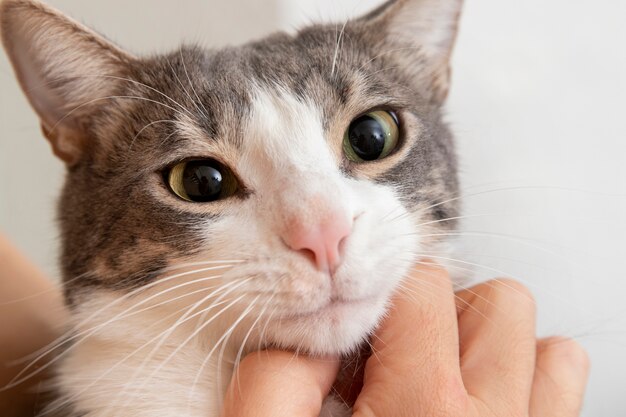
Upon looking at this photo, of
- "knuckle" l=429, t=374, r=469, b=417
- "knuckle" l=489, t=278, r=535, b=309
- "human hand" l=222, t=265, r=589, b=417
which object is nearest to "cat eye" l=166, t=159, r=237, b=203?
"human hand" l=222, t=265, r=589, b=417

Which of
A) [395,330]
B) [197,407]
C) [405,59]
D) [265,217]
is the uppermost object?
[405,59]

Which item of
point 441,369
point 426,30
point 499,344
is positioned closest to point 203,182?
point 441,369

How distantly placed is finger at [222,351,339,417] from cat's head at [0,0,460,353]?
50mm

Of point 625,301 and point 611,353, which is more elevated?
point 625,301

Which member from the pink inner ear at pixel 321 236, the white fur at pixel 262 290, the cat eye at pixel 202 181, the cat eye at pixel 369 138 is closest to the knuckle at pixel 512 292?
the white fur at pixel 262 290

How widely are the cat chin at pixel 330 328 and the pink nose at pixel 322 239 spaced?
0.38 ft

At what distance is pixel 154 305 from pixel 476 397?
27.8 inches

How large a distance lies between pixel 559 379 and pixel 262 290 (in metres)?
0.82

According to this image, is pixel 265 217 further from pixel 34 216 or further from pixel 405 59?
pixel 34 216

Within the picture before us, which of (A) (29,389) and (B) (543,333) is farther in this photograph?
(B) (543,333)

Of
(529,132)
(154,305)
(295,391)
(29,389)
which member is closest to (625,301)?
(529,132)

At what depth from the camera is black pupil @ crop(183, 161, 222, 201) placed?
122cm

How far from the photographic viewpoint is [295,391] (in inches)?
43.1

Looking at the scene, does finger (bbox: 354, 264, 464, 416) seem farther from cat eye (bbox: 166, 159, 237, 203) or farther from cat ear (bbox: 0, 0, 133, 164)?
cat ear (bbox: 0, 0, 133, 164)
